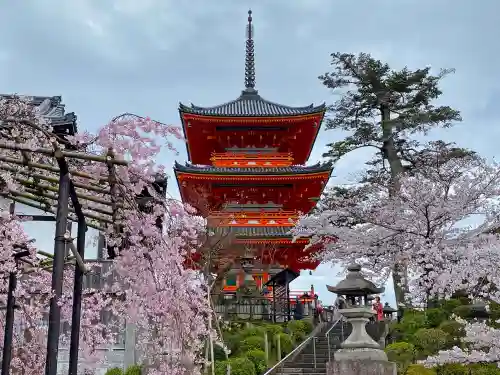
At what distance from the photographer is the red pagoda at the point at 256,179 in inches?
974

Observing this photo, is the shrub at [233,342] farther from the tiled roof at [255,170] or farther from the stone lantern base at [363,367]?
the tiled roof at [255,170]

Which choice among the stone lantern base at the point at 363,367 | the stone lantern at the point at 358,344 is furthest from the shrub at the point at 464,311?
the stone lantern base at the point at 363,367

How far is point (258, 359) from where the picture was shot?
15062 millimetres

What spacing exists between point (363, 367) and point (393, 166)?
46.4 ft

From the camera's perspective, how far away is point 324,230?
65.1 ft

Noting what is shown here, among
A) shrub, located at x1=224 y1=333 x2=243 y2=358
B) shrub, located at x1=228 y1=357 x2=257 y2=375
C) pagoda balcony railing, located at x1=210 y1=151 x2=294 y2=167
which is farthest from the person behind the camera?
pagoda balcony railing, located at x1=210 y1=151 x2=294 y2=167

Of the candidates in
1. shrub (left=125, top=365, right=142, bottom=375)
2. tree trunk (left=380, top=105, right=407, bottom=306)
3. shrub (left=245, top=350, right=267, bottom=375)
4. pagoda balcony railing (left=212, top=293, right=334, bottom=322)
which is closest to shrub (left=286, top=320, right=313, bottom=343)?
pagoda balcony railing (left=212, top=293, right=334, bottom=322)

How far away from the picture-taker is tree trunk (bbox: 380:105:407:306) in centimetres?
1900

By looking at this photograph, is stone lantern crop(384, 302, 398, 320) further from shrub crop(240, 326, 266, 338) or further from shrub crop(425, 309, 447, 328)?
shrub crop(240, 326, 266, 338)

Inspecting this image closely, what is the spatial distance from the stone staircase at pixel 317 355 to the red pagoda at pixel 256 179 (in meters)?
5.95

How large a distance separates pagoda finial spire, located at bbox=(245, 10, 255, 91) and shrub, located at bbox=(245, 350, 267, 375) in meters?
19.4

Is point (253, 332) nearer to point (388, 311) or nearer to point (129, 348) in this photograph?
point (129, 348)

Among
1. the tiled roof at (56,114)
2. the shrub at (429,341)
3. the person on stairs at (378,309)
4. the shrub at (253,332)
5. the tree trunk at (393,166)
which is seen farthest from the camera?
the person on stairs at (378,309)

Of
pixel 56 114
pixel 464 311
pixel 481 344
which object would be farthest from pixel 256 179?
pixel 481 344
